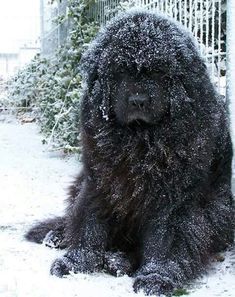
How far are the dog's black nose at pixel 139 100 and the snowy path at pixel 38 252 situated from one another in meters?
0.98

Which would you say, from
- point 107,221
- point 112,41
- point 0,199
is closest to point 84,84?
point 112,41

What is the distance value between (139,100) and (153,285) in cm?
98

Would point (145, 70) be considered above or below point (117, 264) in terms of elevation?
above

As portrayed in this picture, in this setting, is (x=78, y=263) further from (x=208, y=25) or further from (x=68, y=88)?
(x=68, y=88)

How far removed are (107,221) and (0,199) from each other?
7.35 ft

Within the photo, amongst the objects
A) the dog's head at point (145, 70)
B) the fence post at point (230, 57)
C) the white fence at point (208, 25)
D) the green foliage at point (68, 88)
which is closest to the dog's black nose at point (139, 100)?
the dog's head at point (145, 70)

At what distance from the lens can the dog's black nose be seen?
121 inches

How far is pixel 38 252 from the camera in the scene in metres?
3.65

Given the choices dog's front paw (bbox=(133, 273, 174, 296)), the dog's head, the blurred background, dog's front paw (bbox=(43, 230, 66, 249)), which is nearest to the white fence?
the blurred background

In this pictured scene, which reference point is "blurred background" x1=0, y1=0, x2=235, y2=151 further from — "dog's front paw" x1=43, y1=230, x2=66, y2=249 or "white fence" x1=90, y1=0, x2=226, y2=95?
"dog's front paw" x1=43, y1=230, x2=66, y2=249

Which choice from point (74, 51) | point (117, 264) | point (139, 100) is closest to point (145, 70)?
point (139, 100)

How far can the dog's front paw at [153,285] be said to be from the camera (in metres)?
2.96

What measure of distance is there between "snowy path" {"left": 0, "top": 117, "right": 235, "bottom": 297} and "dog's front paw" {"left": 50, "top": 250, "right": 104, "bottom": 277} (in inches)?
2.3

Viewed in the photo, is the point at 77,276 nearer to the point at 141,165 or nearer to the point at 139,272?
the point at 139,272
